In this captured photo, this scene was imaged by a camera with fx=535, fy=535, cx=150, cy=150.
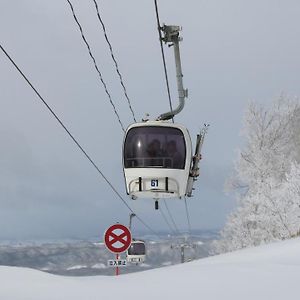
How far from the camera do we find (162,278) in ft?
19.7

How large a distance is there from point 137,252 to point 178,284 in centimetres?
2436

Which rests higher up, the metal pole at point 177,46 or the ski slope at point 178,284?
the metal pole at point 177,46

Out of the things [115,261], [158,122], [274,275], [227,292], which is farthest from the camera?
[158,122]

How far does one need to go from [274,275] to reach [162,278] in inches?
48.3

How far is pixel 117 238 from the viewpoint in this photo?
11.7 m

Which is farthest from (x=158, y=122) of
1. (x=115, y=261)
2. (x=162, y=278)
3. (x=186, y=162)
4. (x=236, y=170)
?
(x=236, y=170)

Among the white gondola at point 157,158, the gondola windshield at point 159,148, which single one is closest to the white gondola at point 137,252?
the white gondola at point 157,158

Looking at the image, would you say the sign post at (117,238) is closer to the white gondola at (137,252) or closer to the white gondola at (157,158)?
the white gondola at (157,158)

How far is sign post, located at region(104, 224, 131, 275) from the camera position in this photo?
38.0 feet

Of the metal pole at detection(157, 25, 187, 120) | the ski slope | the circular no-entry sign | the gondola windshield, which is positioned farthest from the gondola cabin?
the ski slope

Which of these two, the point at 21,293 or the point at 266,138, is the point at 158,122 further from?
the point at 266,138

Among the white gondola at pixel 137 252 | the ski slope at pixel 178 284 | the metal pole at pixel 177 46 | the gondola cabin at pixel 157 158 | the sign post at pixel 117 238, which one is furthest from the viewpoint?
the white gondola at pixel 137 252

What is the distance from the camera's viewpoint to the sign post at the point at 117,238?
11.6 m

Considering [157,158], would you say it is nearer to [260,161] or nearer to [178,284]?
[178,284]
